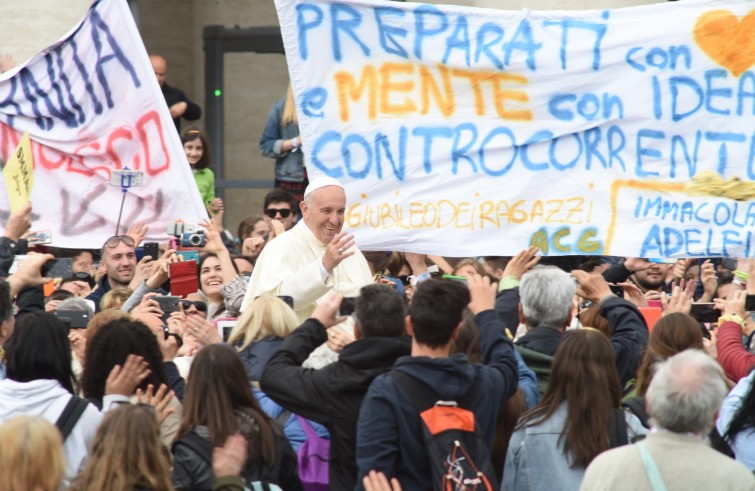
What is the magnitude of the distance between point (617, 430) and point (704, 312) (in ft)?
7.66

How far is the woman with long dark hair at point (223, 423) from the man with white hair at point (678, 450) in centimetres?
133

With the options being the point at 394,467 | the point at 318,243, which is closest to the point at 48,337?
the point at 394,467

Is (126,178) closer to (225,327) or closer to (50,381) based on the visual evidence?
(225,327)

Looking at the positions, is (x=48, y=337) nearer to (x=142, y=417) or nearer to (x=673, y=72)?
(x=142, y=417)

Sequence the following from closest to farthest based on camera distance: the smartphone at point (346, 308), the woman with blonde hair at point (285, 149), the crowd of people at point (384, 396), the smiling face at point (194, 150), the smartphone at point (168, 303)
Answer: the crowd of people at point (384, 396) → the smartphone at point (346, 308) → the smartphone at point (168, 303) → the smiling face at point (194, 150) → the woman with blonde hair at point (285, 149)

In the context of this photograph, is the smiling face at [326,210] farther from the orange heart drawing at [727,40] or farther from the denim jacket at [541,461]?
the orange heart drawing at [727,40]

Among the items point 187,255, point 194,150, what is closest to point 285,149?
point 194,150

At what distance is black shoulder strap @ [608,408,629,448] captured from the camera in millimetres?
5586

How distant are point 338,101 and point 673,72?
2.11 m

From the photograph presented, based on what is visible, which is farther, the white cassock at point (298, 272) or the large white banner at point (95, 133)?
the large white banner at point (95, 133)

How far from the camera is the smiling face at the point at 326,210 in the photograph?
7.75m

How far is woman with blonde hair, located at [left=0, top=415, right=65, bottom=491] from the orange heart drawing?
17.8ft

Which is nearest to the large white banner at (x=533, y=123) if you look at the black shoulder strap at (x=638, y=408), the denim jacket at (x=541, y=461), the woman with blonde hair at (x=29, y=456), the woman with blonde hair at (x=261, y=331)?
the woman with blonde hair at (x=261, y=331)

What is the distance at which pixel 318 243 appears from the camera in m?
7.97
